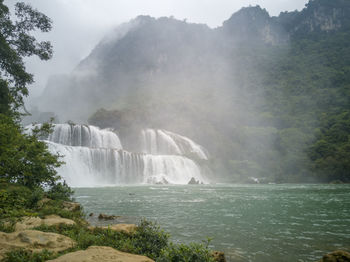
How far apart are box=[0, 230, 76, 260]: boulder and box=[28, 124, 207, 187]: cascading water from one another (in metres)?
24.8

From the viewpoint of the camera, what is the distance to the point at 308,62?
326 feet

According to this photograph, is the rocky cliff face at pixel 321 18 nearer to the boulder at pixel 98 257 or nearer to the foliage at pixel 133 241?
the foliage at pixel 133 241

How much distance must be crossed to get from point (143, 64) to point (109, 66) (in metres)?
26.1

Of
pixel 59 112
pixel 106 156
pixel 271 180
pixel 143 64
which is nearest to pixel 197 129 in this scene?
pixel 271 180

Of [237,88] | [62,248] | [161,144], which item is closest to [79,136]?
[161,144]

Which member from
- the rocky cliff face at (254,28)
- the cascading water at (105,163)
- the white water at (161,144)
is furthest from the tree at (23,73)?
the rocky cliff face at (254,28)

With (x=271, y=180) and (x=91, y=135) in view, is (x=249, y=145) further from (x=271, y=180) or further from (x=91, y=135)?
(x=91, y=135)

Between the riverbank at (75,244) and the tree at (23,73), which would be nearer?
the riverbank at (75,244)

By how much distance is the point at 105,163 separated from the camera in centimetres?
3519

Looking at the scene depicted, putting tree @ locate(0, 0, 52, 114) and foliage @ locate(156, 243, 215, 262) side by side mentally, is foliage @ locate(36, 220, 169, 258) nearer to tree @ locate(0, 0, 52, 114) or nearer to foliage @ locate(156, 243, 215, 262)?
foliage @ locate(156, 243, 215, 262)

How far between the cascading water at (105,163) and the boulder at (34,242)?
24.8 metres

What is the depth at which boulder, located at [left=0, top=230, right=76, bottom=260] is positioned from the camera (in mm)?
3740

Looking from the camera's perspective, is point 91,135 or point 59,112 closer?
point 91,135

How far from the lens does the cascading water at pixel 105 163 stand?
31.5m
